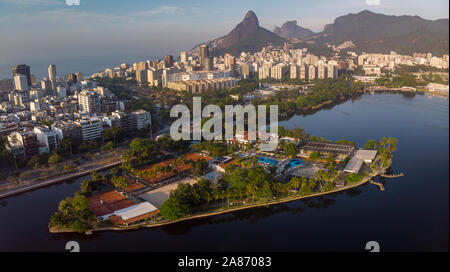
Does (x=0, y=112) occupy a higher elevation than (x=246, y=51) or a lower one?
lower

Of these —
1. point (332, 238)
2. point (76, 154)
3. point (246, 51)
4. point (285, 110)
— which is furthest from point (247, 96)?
point (246, 51)

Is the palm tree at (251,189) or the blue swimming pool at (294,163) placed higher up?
the palm tree at (251,189)

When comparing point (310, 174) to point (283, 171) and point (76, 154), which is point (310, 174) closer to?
point (283, 171)

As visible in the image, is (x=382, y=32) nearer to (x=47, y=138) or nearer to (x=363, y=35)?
(x=363, y=35)

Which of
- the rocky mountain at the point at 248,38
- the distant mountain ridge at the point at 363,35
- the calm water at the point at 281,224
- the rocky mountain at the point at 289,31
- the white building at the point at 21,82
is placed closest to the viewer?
the calm water at the point at 281,224

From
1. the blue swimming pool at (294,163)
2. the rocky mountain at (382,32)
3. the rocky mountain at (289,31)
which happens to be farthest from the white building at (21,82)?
the rocky mountain at (289,31)

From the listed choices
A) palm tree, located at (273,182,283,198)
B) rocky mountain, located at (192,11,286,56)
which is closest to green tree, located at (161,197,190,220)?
palm tree, located at (273,182,283,198)

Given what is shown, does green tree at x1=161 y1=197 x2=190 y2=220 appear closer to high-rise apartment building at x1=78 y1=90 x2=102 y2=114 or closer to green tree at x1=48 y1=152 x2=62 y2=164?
green tree at x1=48 y1=152 x2=62 y2=164

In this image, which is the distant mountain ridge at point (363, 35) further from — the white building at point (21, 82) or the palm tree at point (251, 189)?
the palm tree at point (251, 189)
